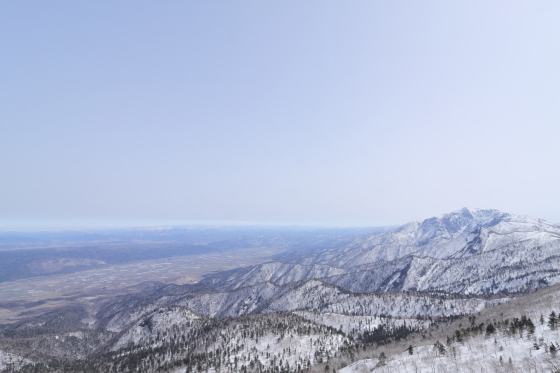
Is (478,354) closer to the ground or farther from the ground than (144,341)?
farther from the ground

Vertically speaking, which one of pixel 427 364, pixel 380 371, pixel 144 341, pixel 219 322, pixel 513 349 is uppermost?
pixel 513 349

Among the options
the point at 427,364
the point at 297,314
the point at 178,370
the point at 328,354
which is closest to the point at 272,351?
the point at 328,354

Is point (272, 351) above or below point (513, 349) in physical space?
below

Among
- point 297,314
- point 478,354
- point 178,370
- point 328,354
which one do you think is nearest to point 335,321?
point 297,314

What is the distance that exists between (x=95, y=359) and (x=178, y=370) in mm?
82253

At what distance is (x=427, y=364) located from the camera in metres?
54.2

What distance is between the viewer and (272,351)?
134000 millimetres

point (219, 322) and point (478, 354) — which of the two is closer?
point (478, 354)

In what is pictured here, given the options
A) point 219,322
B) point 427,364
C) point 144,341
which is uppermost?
point 427,364

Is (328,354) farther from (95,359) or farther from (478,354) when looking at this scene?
(95,359)

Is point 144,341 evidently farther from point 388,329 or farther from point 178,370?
point 388,329

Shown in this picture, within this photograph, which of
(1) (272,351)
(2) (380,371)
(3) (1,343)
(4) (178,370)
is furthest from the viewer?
(3) (1,343)

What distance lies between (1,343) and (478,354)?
870 ft

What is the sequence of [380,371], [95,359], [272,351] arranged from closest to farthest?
1. [380,371]
2. [272,351]
3. [95,359]
